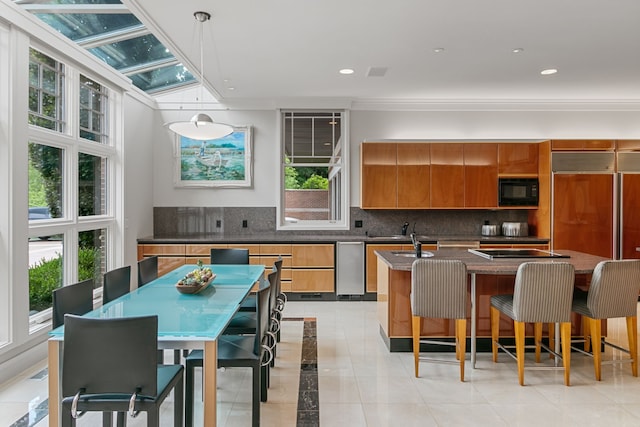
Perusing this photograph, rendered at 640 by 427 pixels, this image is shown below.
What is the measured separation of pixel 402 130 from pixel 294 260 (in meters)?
2.54

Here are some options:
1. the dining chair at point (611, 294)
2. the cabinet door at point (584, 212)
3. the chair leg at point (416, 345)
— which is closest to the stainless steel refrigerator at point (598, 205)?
the cabinet door at point (584, 212)

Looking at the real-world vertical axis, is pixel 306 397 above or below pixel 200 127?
below

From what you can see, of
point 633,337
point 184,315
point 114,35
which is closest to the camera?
point 184,315

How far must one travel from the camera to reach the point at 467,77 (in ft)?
16.7

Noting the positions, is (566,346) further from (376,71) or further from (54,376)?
(376,71)

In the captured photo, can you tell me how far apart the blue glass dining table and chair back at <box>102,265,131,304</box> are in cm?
14

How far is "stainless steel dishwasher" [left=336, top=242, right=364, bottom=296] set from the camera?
5699 millimetres

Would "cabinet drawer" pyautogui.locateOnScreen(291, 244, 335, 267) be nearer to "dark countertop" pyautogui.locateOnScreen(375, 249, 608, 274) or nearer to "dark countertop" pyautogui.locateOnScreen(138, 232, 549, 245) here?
"dark countertop" pyautogui.locateOnScreen(138, 232, 549, 245)

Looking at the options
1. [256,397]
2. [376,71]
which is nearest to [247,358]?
[256,397]

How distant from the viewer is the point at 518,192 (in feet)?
19.3

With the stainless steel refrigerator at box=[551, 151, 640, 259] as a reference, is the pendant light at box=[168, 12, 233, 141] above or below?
above

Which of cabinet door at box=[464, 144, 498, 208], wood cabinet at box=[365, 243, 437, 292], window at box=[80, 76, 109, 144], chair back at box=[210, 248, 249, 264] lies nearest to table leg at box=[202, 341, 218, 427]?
chair back at box=[210, 248, 249, 264]

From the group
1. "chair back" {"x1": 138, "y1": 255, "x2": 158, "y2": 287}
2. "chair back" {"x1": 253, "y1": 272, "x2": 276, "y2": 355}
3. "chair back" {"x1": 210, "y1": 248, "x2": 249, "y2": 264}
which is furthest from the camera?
"chair back" {"x1": 210, "y1": 248, "x2": 249, "y2": 264}

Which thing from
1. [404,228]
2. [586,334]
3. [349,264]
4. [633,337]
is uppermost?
[404,228]
